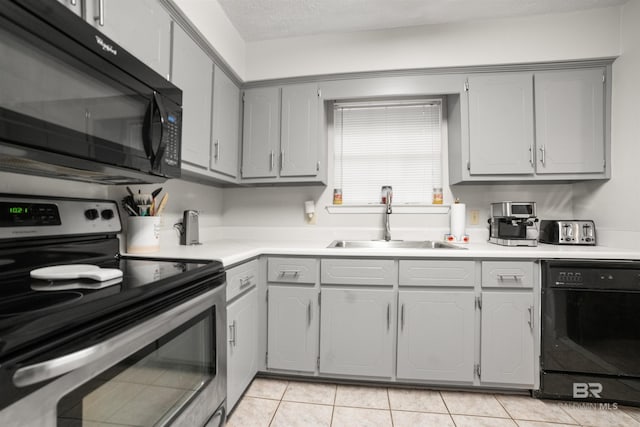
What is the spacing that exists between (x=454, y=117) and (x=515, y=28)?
2.22ft

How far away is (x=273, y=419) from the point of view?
4.78 feet

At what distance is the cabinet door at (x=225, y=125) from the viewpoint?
184cm

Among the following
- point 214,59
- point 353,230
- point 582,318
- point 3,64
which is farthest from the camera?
point 353,230

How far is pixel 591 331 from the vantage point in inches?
61.3

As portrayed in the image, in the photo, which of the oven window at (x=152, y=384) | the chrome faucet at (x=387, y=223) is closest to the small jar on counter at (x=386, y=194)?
the chrome faucet at (x=387, y=223)

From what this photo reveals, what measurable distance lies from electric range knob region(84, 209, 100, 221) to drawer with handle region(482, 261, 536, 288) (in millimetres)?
2014

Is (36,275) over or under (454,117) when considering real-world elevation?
under

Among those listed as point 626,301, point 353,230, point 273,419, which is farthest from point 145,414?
point 626,301

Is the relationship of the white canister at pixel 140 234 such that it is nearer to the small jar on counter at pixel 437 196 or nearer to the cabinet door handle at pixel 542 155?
the small jar on counter at pixel 437 196

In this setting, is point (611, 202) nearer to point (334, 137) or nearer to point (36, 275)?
point (334, 137)

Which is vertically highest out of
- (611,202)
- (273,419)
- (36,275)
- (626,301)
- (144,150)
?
(144,150)

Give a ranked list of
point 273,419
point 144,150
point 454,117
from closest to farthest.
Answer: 1. point 144,150
2. point 273,419
3. point 454,117

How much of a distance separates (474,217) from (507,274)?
69cm

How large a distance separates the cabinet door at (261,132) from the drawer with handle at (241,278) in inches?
31.1
